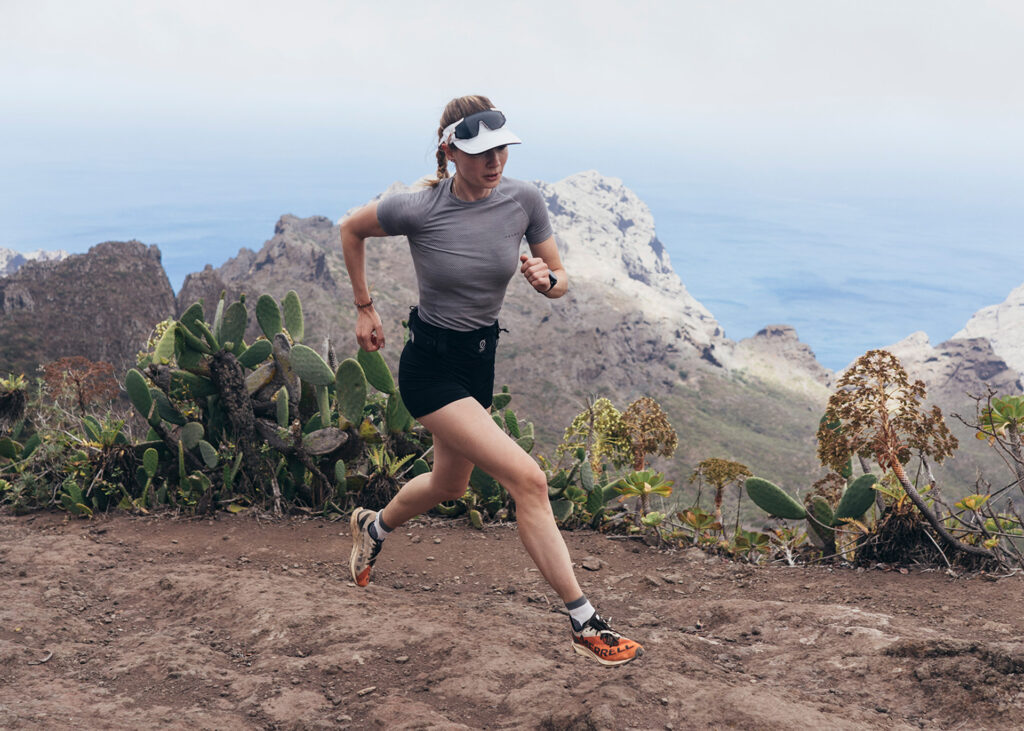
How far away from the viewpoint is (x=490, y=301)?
11.9 ft

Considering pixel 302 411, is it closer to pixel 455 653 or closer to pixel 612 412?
pixel 612 412

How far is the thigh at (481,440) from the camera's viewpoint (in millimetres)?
3412

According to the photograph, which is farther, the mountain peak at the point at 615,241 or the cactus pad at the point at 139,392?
the mountain peak at the point at 615,241

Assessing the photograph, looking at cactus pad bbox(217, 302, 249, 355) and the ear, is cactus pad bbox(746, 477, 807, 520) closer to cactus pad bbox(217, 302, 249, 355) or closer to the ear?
the ear

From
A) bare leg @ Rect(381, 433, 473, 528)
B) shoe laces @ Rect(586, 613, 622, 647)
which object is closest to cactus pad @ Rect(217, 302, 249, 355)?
bare leg @ Rect(381, 433, 473, 528)

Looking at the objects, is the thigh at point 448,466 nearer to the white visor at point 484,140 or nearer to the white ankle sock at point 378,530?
the white ankle sock at point 378,530

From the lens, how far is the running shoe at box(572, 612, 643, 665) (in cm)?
335

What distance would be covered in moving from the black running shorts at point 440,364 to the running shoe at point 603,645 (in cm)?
99

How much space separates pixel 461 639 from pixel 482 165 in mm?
1957

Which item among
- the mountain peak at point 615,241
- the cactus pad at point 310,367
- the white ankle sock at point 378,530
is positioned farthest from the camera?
the mountain peak at point 615,241

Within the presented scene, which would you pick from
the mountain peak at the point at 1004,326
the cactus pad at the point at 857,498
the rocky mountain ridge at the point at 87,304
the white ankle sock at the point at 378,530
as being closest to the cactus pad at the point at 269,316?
the white ankle sock at the point at 378,530

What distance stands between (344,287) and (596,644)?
2787 inches

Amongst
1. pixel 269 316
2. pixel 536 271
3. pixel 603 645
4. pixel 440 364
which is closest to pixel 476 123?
pixel 536 271

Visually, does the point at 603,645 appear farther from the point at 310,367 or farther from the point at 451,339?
the point at 310,367
